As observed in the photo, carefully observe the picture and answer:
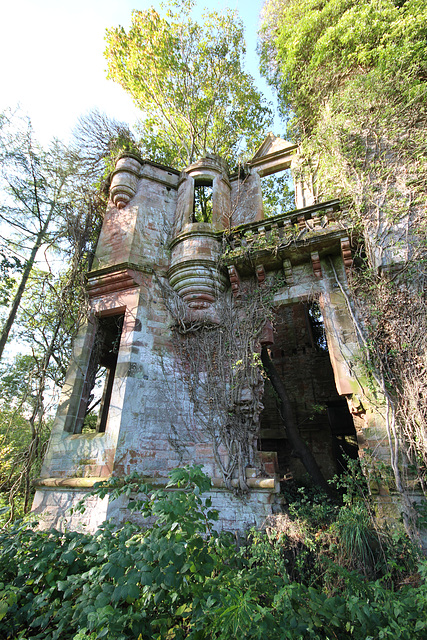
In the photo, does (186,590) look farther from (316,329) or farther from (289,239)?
(316,329)

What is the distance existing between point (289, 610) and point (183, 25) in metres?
16.0

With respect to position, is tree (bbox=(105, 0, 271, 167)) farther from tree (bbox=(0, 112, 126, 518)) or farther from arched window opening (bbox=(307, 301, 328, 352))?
arched window opening (bbox=(307, 301, 328, 352))

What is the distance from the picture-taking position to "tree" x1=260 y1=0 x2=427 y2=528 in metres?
4.74

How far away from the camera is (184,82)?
37.7ft

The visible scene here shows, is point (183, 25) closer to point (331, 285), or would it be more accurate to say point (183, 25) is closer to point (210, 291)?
point (210, 291)

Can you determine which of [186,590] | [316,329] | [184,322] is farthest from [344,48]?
[186,590]

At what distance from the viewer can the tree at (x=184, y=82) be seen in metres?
11.1

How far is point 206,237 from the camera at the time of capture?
7.30 metres

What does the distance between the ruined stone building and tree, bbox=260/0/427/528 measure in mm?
489

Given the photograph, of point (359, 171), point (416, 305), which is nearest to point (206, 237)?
point (359, 171)

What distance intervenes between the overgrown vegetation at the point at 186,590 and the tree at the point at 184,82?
10507 mm

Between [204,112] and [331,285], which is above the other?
[204,112]

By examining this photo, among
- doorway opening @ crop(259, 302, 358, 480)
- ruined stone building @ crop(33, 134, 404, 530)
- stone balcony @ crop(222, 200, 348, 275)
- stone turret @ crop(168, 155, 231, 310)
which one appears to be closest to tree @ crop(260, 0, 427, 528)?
stone balcony @ crop(222, 200, 348, 275)

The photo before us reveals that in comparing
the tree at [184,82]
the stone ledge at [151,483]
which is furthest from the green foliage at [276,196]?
the stone ledge at [151,483]
